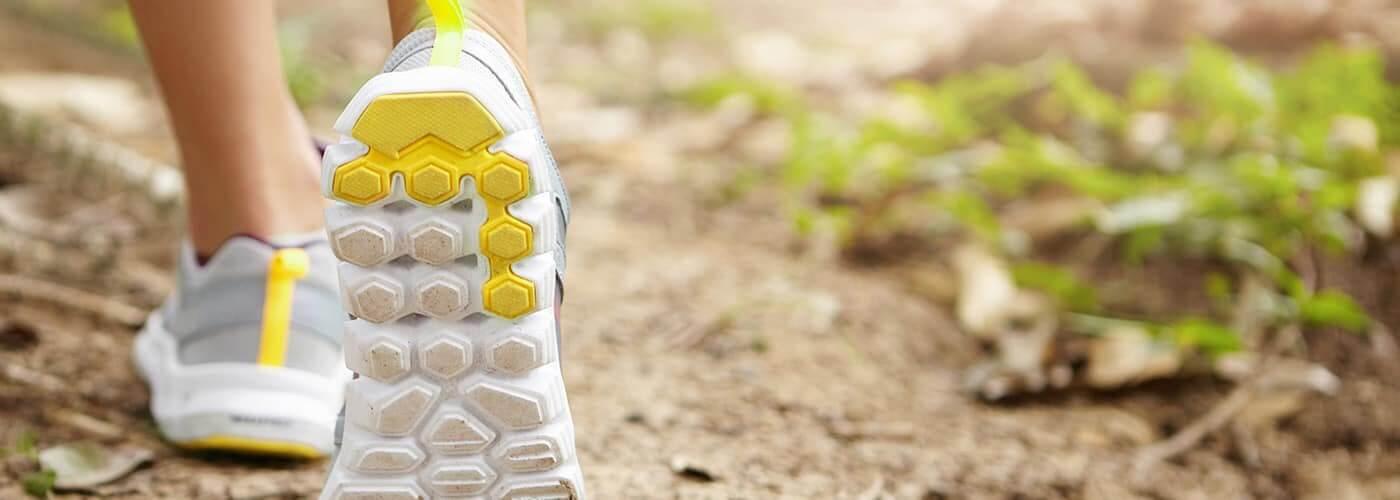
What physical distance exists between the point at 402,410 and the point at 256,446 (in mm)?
330

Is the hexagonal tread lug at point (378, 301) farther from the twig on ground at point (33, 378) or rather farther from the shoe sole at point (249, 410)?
the twig on ground at point (33, 378)

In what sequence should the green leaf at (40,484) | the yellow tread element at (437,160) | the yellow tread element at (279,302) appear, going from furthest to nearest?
the yellow tread element at (279,302) → the green leaf at (40,484) → the yellow tread element at (437,160)

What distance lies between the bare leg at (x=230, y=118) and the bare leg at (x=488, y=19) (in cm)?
26

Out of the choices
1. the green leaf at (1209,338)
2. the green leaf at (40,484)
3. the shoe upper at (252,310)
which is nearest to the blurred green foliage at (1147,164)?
the green leaf at (1209,338)

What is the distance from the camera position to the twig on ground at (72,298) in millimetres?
1312

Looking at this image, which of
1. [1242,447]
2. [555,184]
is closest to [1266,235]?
[1242,447]

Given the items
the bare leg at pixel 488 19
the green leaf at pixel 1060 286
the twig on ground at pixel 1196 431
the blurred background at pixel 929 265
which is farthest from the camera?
the green leaf at pixel 1060 286

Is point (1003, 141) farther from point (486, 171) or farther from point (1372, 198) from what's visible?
point (486, 171)

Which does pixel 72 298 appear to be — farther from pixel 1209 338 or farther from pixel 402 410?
pixel 1209 338

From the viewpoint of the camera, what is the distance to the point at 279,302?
1073 mm

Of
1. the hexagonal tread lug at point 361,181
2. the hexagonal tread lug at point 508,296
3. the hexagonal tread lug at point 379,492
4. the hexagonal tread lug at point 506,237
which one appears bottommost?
the hexagonal tread lug at point 379,492

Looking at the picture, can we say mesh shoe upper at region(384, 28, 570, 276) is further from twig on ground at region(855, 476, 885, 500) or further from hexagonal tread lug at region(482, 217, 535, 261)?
twig on ground at region(855, 476, 885, 500)

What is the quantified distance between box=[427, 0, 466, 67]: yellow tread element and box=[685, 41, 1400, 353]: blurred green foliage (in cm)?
101

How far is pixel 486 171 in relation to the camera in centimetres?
69
